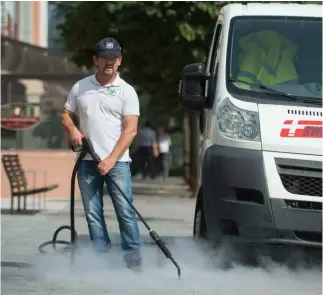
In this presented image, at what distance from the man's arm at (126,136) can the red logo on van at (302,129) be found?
1.18 m

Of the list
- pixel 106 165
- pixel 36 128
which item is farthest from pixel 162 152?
pixel 106 165

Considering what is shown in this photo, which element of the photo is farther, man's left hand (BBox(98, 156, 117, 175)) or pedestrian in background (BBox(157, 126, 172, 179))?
pedestrian in background (BBox(157, 126, 172, 179))

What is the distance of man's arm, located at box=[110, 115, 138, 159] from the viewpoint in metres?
7.36

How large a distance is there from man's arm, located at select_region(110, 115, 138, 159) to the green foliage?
932cm

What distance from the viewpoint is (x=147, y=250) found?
9055 mm

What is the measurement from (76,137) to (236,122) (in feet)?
4.18

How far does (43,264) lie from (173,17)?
9.68 metres

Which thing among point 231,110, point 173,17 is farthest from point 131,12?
point 231,110

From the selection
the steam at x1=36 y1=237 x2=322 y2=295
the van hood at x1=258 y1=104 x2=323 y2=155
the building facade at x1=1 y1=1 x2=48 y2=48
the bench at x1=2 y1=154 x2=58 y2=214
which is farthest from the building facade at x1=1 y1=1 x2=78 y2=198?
the van hood at x1=258 y1=104 x2=323 y2=155

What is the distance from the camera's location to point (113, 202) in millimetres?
7602

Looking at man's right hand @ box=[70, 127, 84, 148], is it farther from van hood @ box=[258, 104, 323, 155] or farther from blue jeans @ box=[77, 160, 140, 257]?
van hood @ box=[258, 104, 323, 155]

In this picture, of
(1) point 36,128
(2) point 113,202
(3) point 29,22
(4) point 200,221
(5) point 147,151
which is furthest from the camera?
(3) point 29,22

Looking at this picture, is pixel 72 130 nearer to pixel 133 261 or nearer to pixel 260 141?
pixel 133 261

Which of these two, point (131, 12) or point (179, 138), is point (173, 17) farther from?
point (179, 138)
